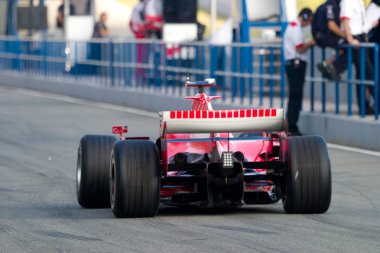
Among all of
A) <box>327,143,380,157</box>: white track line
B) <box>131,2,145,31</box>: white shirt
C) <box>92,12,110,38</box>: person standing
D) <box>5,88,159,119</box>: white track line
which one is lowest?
<box>5,88,159,119</box>: white track line

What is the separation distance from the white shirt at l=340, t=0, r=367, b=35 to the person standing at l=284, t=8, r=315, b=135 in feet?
2.41

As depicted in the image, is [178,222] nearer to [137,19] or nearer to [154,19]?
[154,19]

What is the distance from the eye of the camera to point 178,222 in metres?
10.6

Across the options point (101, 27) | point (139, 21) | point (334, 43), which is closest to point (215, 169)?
point (334, 43)

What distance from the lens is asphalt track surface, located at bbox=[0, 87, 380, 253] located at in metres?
9.32

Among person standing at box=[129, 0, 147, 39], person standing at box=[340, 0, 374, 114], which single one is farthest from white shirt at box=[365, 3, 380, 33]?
person standing at box=[129, 0, 147, 39]

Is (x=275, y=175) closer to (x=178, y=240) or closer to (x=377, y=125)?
(x=178, y=240)

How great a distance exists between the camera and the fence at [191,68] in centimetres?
2042

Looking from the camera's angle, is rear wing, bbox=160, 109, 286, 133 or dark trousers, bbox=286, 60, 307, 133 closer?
rear wing, bbox=160, 109, 286, 133

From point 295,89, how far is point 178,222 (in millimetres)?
9115

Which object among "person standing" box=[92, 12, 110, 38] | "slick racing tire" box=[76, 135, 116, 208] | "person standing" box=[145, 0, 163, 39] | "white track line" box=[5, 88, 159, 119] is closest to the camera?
"slick racing tire" box=[76, 135, 116, 208]

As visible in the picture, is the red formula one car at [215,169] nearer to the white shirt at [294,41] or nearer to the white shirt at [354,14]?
the white shirt at [354,14]

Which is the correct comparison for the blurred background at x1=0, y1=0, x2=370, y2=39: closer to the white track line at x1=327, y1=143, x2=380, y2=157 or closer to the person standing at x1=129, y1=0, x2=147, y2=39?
the person standing at x1=129, y1=0, x2=147, y2=39

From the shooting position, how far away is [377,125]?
17.3 m
